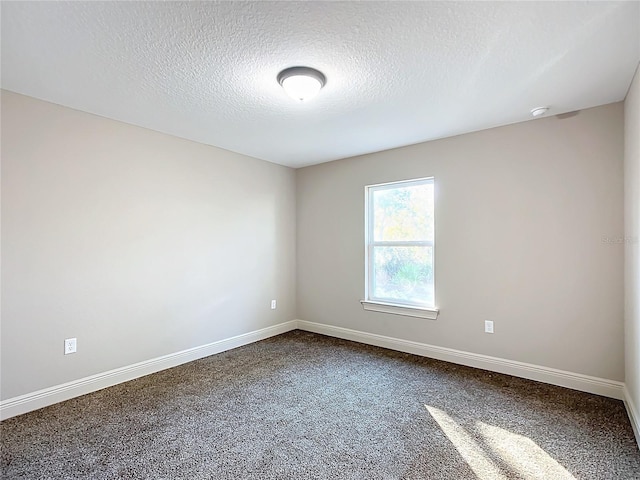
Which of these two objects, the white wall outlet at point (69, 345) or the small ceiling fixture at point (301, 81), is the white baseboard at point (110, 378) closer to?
the white wall outlet at point (69, 345)

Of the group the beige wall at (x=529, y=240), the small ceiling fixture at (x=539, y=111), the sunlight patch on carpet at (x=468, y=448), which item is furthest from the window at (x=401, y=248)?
the sunlight patch on carpet at (x=468, y=448)

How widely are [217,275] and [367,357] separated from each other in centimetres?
190

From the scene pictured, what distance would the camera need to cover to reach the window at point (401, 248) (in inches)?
148

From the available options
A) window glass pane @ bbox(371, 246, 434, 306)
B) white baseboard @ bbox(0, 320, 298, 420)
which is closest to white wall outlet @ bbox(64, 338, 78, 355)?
white baseboard @ bbox(0, 320, 298, 420)

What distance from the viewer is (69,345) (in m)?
2.74

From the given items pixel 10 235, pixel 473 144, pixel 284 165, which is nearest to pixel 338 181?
pixel 284 165

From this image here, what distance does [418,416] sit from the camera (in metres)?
2.41

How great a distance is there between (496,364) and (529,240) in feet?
3.94

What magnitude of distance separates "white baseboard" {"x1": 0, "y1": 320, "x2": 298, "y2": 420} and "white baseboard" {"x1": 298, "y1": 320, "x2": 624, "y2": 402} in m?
1.28

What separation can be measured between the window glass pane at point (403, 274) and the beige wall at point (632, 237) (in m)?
1.61

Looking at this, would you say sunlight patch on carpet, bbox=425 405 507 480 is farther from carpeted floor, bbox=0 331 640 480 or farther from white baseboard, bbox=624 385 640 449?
white baseboard, bbox=624 385 640 449

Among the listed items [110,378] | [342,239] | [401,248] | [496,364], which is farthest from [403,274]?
[110,378]

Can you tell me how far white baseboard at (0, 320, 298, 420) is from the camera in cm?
245

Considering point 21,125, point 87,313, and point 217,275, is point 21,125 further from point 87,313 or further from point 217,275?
point 217,275
